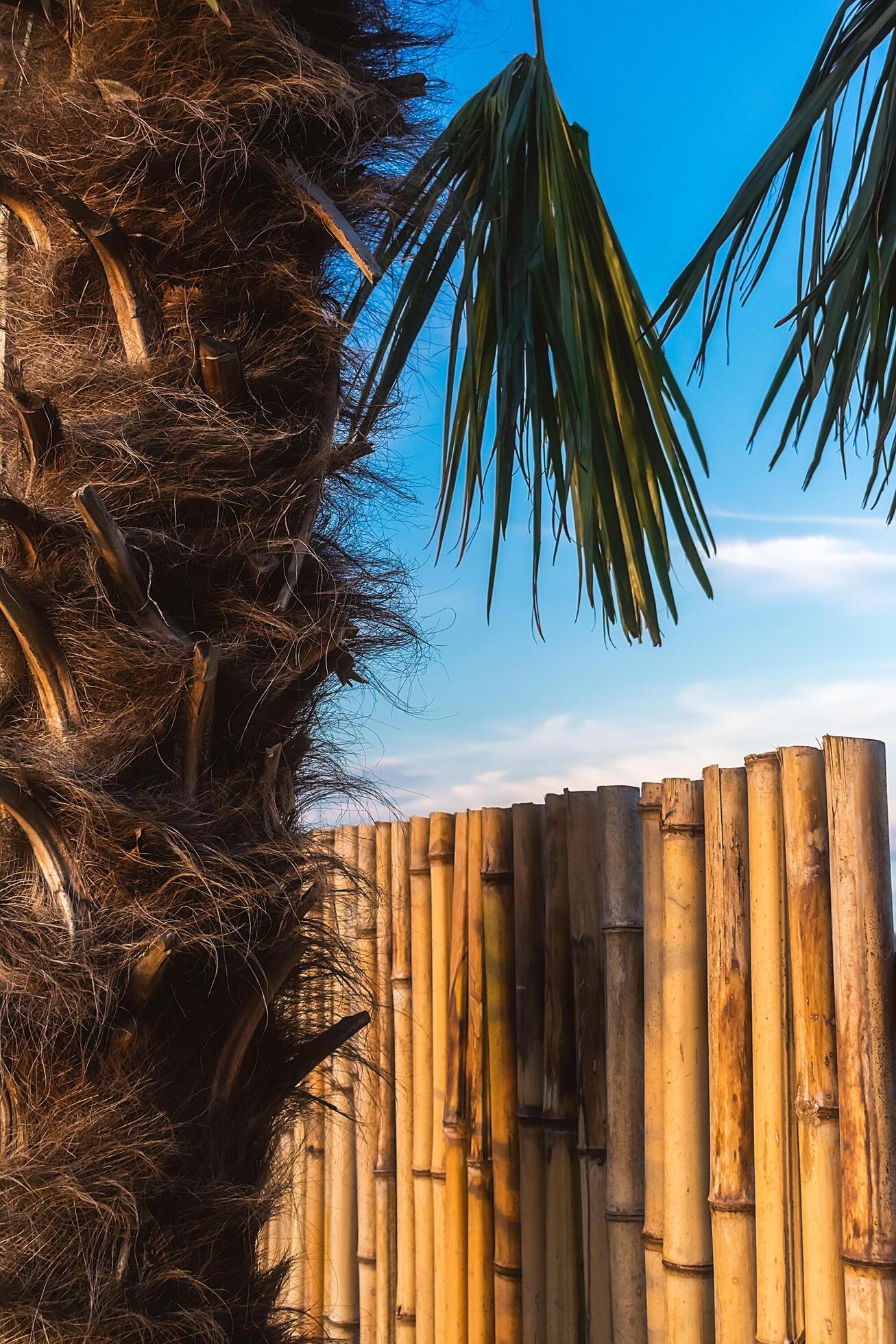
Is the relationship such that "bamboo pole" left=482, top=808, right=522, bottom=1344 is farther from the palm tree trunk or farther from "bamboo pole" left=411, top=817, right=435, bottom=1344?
the palm tree trunk

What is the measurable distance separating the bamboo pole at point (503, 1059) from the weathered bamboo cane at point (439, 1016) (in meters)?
0.21

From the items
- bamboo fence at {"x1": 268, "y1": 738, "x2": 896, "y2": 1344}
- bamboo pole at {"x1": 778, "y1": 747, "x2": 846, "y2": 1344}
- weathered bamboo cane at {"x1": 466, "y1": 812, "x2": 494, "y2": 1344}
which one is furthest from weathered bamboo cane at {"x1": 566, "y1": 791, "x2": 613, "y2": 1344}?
bamboo pole at {"x1": 778, "y1": 747, "x2": 846, "y2": 1344}

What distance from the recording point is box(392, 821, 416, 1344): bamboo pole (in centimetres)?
269

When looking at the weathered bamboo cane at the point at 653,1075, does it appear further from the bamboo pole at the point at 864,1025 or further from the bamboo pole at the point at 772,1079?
the bamboo pole at the point at 864,1025

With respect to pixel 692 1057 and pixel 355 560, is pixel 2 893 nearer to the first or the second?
pixel 355 560

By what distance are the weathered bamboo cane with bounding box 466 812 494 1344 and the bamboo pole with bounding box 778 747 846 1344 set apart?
2.54 ft

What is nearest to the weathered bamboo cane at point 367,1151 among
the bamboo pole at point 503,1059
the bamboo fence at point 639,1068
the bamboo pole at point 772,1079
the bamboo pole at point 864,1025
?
the bamboo fence at point 639,1068

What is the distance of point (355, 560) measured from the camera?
6.16 feet

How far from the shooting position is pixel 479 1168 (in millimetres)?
2373

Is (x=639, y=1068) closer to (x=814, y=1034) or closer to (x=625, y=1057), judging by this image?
(x=625, y=1057)

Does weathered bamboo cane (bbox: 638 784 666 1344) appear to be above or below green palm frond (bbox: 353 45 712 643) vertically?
below

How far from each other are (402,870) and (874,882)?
135 centimetres

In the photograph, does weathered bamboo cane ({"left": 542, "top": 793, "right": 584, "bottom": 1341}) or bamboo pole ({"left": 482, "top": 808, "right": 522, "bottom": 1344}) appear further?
bamboo pole ({"left": 482, "top": 808, "right": 522, "bottom": 1344})

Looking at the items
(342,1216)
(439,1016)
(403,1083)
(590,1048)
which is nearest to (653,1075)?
(590,1048)
